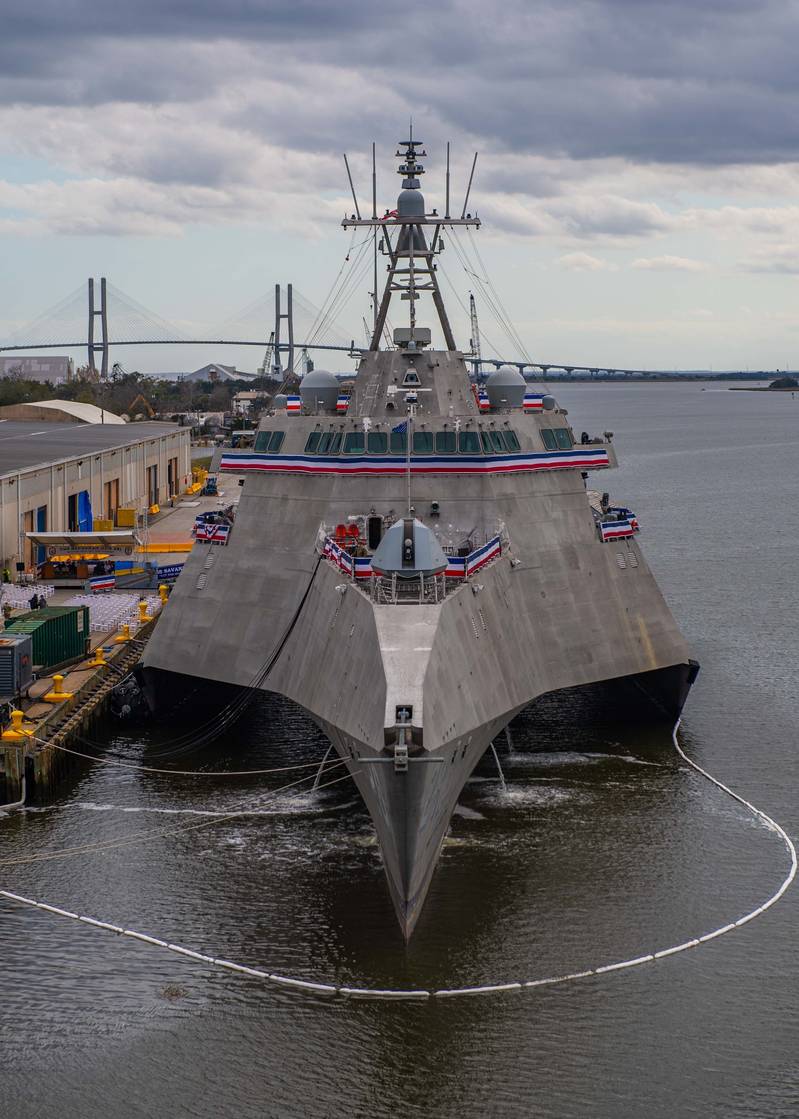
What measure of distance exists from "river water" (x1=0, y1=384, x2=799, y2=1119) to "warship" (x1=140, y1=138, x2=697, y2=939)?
2.03 metres

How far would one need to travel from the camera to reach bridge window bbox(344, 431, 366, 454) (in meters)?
34.0

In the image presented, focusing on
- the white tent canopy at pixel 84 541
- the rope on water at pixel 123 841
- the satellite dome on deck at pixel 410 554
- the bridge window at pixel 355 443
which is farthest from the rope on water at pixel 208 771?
the white tent canopy at pixel 84 541

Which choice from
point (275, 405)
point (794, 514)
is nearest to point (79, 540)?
point (275, 405)

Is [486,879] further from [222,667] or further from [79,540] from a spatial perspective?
[79,540]

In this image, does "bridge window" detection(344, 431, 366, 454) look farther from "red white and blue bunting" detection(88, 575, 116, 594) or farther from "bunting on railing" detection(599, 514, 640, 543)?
"red white and blue bunting" detection(88, 575, 116, 594)

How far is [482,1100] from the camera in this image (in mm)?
19141

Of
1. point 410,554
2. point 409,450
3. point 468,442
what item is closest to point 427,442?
point 468,442

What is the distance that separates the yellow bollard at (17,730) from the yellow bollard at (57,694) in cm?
251

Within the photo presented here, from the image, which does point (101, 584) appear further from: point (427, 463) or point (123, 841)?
point (123, 841)

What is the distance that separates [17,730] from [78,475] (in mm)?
35644

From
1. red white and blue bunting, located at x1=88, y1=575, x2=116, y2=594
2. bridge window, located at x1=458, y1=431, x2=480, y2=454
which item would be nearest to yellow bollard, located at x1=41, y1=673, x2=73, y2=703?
bridge window, located at x1=458, y1=431, x2=480, y2=454

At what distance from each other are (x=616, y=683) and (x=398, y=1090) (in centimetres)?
1966

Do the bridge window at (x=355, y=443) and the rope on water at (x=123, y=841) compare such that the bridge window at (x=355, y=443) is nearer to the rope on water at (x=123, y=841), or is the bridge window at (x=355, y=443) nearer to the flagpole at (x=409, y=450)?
the flagpole at (x=409, y=450)

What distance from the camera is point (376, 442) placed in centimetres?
3388
